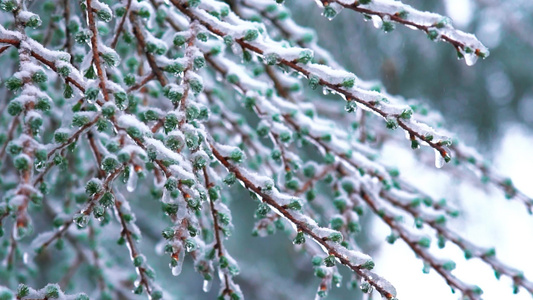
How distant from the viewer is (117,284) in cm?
239

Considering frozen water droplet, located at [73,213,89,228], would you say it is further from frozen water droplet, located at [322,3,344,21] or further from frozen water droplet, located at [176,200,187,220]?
frozen water droplet, located at [322,3,344,21]

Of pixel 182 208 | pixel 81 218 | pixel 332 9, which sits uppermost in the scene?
pixel 332 9

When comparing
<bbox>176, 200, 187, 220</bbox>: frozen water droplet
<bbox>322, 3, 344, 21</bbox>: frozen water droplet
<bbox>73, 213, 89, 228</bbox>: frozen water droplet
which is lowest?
<bbox>73, 213, 89, 228</bbox>: frozen water droplet

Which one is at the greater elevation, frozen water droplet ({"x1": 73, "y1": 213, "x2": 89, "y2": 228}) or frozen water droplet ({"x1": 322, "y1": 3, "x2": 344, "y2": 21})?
frozen water droplet ({"x1": 322, "y1": 3, "x2": 344, "y2": 21})

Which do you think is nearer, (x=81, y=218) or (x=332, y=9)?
(x=81, y=218)

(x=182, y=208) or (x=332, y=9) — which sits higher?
(x=332, y=9)

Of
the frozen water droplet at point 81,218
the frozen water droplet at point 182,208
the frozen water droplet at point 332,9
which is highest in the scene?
the frozen water droplet at point 332,9

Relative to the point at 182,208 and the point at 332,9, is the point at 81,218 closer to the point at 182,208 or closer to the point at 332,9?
the point at 182,208

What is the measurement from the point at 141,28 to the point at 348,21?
1.86 m

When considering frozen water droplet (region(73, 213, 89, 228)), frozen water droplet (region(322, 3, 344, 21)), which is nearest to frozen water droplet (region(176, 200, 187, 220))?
frozen water droplet (region(73, 213, 89, 228))

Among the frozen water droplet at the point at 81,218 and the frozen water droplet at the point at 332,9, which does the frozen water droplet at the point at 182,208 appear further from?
the frozen water droplet at the point at 332,9

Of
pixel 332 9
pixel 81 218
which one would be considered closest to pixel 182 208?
pixel 81 218

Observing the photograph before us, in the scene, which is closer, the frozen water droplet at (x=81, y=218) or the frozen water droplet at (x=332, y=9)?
the frozen water droplet at (x=81, y=218)

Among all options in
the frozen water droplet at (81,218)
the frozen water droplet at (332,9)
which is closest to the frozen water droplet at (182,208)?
the frozen water droplet at (81,218)
